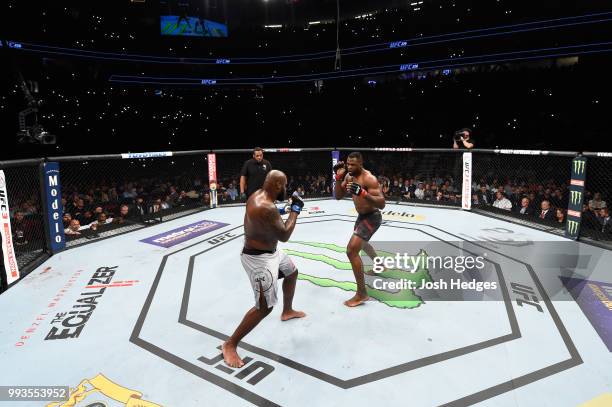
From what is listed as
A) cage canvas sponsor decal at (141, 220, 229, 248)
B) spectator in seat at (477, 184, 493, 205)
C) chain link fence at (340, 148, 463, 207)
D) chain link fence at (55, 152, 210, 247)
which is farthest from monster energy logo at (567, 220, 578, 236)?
chain link fence at (55, 152, 210, 247)

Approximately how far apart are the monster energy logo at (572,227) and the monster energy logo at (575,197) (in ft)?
0.94

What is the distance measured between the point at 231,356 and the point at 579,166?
5266 millimetres

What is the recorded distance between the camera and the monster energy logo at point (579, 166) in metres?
5.08

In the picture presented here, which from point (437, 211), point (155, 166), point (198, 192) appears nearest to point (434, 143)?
point (437, 211)

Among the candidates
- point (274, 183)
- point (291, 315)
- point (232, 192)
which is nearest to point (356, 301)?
point (291, 315)

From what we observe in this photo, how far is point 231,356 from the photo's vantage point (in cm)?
261

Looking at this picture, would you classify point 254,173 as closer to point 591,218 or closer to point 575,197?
point 575,197

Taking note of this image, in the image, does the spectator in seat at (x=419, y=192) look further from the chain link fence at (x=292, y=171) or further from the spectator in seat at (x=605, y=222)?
the spectator in seat at (x=605, y=222)

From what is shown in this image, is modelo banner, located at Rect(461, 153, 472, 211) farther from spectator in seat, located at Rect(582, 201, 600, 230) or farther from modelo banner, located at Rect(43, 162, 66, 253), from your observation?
modelo banner, located at Rect(43, 162, 66, 253)

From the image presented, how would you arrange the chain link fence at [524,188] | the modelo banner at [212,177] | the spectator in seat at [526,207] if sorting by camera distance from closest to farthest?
the chain link fence at [524,188], the spectator in seat at [526,207], the modelo banner at [212,177]

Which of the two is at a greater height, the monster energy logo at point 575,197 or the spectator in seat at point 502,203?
the monster energy logo at point 575,197

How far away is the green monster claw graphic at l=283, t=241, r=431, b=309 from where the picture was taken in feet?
11.6

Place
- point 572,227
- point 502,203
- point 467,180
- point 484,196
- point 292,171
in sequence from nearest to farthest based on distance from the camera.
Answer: point 572,227, point 467,180, point 502,203, point 484,196, point 292,171

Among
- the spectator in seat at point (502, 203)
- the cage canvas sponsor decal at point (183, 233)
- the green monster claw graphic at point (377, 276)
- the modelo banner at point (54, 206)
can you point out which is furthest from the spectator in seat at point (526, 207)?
the modelo banner at point (54, 206)
